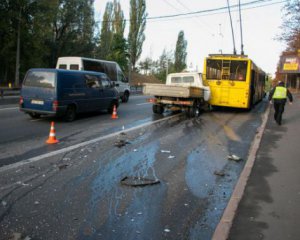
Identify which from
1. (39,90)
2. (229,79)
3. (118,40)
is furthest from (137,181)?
(118,40)

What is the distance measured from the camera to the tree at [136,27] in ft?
199

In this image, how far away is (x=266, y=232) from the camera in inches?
171

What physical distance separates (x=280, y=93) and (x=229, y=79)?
552cm

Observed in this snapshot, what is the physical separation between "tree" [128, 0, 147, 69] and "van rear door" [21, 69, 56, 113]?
4854 cm

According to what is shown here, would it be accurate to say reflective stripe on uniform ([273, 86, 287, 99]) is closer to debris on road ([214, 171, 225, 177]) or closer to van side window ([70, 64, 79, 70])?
debris on road ([214, 171, 225, 177])

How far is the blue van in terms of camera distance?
13.0m

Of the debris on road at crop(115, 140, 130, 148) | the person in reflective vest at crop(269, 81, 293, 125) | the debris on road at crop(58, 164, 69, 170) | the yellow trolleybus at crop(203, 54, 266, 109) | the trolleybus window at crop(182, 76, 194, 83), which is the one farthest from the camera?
the yellow trolleybus at crop(203, 54, 266, 109)

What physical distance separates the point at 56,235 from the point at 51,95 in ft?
30.3

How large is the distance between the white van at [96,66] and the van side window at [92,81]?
4.81 meters

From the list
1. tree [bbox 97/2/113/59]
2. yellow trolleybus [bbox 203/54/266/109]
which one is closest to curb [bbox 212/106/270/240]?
yellow trolleybus [bbox 203/54/266/109]

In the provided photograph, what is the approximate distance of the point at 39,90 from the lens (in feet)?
43.0

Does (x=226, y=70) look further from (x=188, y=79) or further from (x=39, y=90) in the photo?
(x=39, y=90)

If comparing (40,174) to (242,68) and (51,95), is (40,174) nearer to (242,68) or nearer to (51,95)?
(51,95)

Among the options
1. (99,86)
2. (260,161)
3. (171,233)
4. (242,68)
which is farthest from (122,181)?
(242,68)
